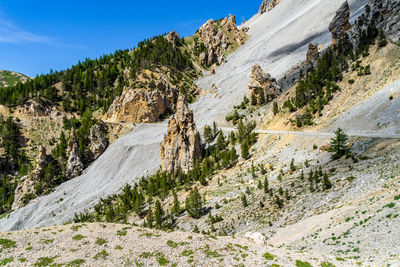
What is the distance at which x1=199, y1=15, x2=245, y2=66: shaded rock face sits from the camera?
152m

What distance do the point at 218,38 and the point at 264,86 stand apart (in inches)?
3947

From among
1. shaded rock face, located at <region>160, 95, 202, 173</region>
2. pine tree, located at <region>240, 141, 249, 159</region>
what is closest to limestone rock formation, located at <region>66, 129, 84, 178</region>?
shaded rock face, located at <region>160, 95, 202, 173</region>

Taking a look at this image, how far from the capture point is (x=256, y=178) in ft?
131

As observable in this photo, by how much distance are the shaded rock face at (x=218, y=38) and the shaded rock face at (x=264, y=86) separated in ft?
232

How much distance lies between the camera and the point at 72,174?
241 ft

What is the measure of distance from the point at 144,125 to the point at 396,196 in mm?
87139

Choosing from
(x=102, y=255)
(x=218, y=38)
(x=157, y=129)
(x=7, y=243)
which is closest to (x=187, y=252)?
(x=102, y=255)

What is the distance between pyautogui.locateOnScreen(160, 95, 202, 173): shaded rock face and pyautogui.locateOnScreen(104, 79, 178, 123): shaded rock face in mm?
40165

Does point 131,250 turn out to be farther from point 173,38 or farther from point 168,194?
point 173,38

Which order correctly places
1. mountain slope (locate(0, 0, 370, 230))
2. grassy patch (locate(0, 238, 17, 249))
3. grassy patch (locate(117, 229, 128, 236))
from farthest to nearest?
Answer: mountain slope (locate(0, 0, 370, 230)) → grassy patch (locate(117, 229, 128, 236)) → grassy patch (locate(0, 238, 17, 249))

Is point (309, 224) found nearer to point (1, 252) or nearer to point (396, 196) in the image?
point (396, 196)

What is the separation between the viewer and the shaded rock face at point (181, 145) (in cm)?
5862

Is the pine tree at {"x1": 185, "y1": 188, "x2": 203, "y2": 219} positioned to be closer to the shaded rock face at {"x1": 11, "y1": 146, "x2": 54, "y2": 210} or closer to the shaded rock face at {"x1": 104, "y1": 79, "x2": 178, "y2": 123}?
the shaded rock face at {"x1": 11, "y1": 146, "x2": 54, "y2": 210}

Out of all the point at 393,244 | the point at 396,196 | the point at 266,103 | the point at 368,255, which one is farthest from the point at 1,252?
the point at 266,103
